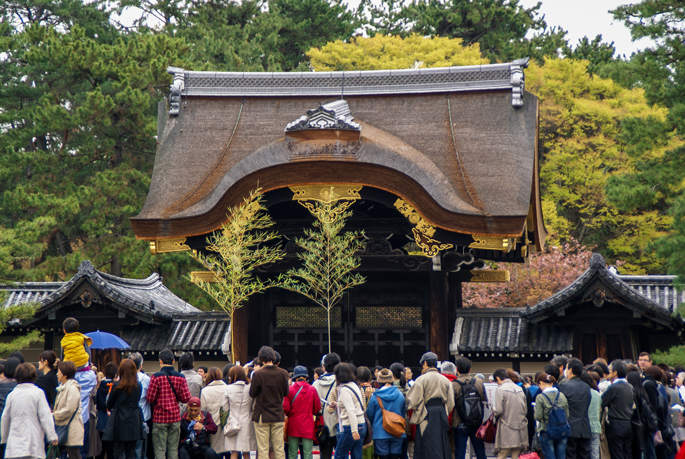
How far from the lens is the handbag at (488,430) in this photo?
9438mm

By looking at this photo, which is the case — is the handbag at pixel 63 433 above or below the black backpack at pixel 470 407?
below

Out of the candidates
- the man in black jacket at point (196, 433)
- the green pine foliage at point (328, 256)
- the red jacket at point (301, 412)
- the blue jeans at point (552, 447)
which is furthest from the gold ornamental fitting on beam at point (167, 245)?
the blue jeans at point (552, 447)

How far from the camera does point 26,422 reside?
25.2 feet

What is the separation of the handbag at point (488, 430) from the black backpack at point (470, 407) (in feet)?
0.47

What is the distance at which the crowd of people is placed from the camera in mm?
8594

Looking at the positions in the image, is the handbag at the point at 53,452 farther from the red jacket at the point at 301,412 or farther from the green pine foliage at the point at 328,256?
the green pine foliage at the point at 328,256

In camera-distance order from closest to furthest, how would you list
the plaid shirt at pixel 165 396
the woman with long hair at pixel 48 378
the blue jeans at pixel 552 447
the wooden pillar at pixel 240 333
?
the woman with long hair at pixel 48 378 < the plaid shirt at pixel 165 396 < the blue jeans at pixel 552 447 < the wooden pillar at pixel 240 333

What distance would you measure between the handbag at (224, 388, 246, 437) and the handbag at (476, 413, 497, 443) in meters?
2.74

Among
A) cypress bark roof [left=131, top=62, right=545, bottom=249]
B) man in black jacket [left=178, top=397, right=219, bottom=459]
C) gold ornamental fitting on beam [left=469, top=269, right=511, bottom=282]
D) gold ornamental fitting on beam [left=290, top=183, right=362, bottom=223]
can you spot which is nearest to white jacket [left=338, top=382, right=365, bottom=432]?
man in black jacket [left=178, top=397, right=219, bottom=459]

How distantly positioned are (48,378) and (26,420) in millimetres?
745

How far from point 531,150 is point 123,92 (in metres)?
13.9

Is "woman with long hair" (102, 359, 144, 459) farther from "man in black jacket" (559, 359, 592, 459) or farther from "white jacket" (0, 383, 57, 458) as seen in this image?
"man in black jacket" (559, 359, 592, 459)

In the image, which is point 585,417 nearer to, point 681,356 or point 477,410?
point 477,410

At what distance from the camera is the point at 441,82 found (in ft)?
50.1
